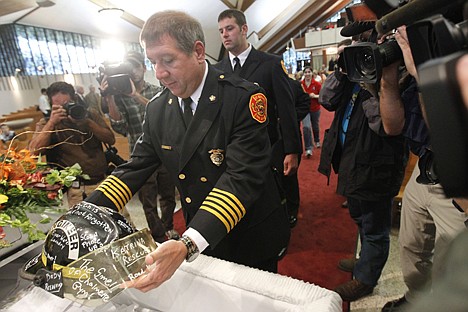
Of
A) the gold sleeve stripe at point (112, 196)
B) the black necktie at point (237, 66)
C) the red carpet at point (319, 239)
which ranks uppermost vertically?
the black necktie at point (237, 66)

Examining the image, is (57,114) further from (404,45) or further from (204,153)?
(404,45)

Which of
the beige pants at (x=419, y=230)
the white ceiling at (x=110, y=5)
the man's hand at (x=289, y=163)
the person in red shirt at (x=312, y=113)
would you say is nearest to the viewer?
the beige pants at (x=419, y=230)

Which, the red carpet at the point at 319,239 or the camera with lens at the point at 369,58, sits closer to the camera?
the camera with lens at the point at 369,58

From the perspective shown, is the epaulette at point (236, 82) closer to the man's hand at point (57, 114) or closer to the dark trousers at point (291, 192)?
the man's hand at point (57, 114)

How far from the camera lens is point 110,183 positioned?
3.51 ft

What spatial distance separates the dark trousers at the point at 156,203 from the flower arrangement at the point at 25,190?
1420mm

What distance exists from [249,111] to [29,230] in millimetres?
748

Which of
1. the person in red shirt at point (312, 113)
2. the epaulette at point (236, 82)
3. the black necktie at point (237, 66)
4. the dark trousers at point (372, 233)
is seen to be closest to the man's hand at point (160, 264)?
the epaulette at point (236, 82)

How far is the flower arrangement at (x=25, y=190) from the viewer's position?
92 cm

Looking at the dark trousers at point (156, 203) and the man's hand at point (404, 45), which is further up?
the man's hand at point (404, 45)

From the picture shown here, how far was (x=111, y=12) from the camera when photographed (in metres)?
4.12

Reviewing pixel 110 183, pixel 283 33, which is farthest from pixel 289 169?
pixel 283 33

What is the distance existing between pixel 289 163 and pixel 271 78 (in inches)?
24.1

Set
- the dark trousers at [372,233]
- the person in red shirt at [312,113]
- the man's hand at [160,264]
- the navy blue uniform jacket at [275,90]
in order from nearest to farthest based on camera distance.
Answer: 1. the man's hand at [160,264]
2. the dark trousers at [372,233]
3. the navy blue uniform jacket at [275,90]
4. the person in red shirt at [312,113]
